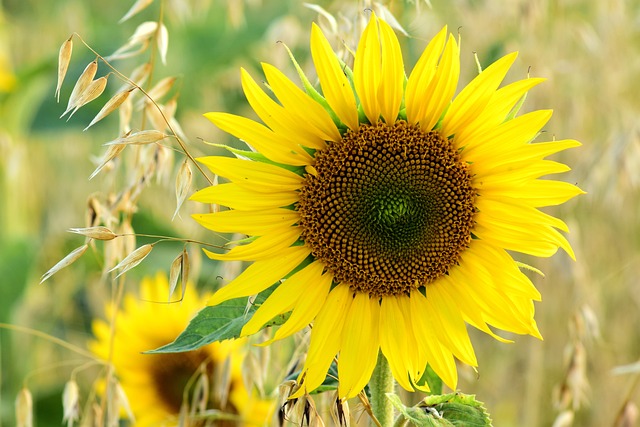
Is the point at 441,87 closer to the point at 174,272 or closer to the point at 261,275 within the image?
the point at 261,275

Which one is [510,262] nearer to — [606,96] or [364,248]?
[364,248]

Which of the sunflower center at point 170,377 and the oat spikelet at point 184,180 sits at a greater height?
the oat spikelet at point 184,180

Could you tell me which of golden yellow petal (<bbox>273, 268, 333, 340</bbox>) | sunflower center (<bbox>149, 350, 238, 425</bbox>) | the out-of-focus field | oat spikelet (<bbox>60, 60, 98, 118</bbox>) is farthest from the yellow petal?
sunflower center (<bbox>149, 350, 238, 425</bbox>)

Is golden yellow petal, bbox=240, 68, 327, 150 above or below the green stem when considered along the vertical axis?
above

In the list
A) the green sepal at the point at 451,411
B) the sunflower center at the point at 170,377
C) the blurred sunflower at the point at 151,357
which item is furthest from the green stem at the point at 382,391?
the sunflower center at the point at 170,377

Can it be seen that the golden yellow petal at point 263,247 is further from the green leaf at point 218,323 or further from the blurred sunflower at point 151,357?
the blurred sunflower at point 151,357

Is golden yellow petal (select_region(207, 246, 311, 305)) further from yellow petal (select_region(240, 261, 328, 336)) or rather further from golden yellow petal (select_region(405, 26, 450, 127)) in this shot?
golden yellow petal (select_region(405, 26, 450, 127))
